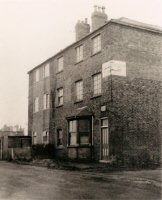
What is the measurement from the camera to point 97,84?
21.9 meters

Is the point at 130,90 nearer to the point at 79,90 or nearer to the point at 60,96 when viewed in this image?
the point at 79,90

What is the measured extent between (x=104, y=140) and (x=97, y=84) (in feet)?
11.9

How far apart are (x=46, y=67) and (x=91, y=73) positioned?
8.17 metres

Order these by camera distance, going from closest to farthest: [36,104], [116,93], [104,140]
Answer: [116,93], [104,140], [36,104]

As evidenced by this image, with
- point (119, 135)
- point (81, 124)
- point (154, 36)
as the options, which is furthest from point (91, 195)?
point (154, 36)

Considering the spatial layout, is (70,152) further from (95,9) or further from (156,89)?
(95,9)

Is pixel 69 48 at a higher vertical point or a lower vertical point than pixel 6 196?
higher

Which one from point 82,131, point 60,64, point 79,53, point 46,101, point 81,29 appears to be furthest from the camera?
point 46,101

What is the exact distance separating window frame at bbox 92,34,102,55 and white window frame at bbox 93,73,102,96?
154cm

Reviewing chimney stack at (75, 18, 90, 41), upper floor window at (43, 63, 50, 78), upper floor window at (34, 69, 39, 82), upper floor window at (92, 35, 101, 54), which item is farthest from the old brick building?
upper floor window at (34, 69, 39, 82)

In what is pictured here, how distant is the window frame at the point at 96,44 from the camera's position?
2186 cm

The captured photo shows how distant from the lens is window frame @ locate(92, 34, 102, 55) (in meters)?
21.9

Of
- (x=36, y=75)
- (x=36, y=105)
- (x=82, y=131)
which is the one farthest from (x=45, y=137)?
(x=82, y=131)

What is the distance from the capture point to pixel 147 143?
2067 cm
